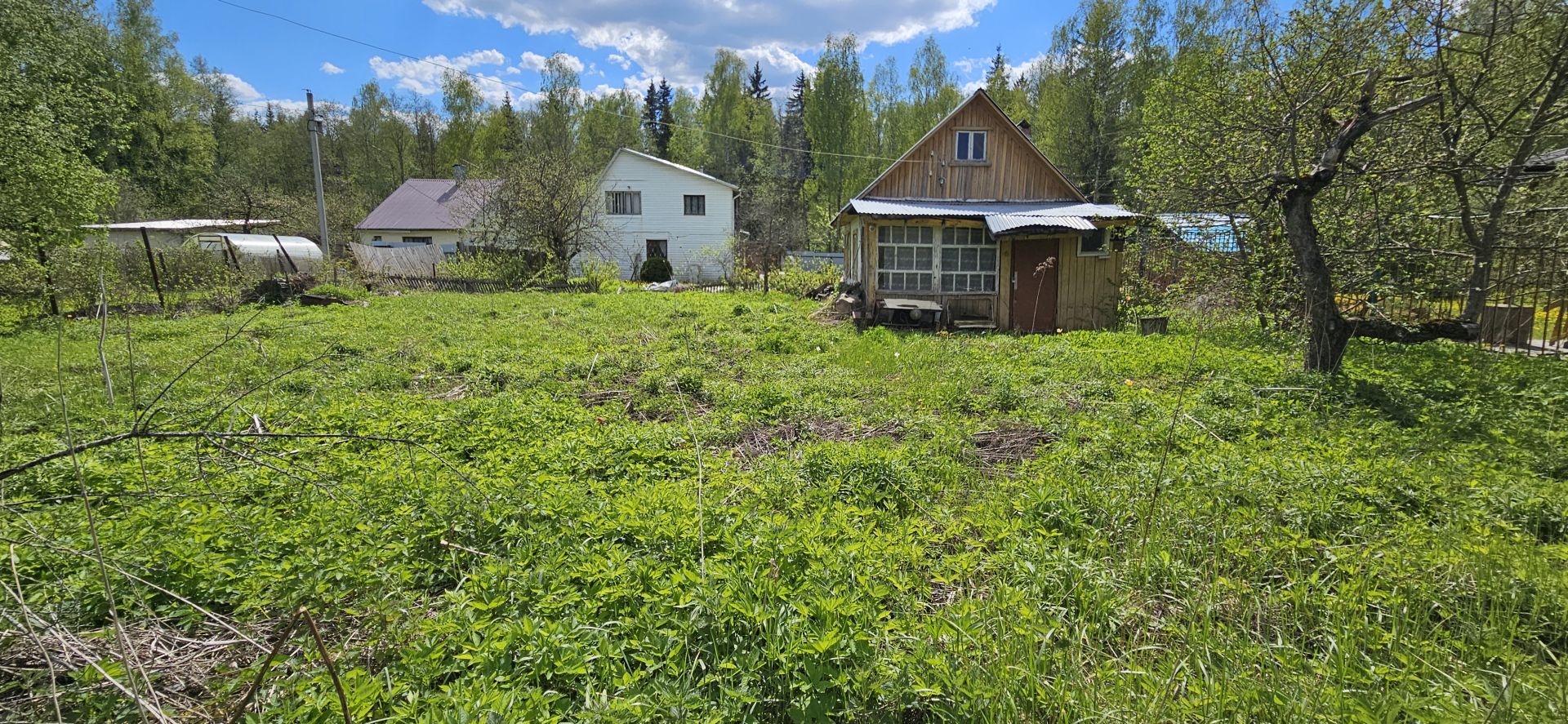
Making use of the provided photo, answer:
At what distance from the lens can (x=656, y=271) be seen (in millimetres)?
26875

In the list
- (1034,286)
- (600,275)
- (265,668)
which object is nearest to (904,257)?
(1034,286)

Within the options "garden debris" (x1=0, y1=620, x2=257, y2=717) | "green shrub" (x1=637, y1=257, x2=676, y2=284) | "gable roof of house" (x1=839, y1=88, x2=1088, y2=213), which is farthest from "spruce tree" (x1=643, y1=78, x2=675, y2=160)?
"garden debris" (x1=0, y1=620, x2=257, y2=717)

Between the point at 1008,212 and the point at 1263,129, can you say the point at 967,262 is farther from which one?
the point at 1263,129

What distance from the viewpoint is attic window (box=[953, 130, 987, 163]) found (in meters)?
15.2

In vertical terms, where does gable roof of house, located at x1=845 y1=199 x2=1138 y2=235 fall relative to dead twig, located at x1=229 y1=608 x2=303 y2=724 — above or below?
above

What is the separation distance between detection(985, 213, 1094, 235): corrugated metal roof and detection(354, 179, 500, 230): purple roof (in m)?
25.7

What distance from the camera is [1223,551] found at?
321cm

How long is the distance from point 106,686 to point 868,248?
13638 mm

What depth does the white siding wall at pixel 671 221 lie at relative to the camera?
1116 inches

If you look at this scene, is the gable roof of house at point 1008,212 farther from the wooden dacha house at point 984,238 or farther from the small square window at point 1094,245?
the small square window at point 1094,245

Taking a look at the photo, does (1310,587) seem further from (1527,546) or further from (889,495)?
(889,495)

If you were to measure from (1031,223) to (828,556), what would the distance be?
1154 cm

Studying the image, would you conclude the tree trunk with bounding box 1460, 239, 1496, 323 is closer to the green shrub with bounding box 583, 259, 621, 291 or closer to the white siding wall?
the green shrub with bounding box 583, 259, 621, 291

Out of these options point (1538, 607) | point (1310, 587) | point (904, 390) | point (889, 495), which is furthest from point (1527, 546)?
point (904, 390)
